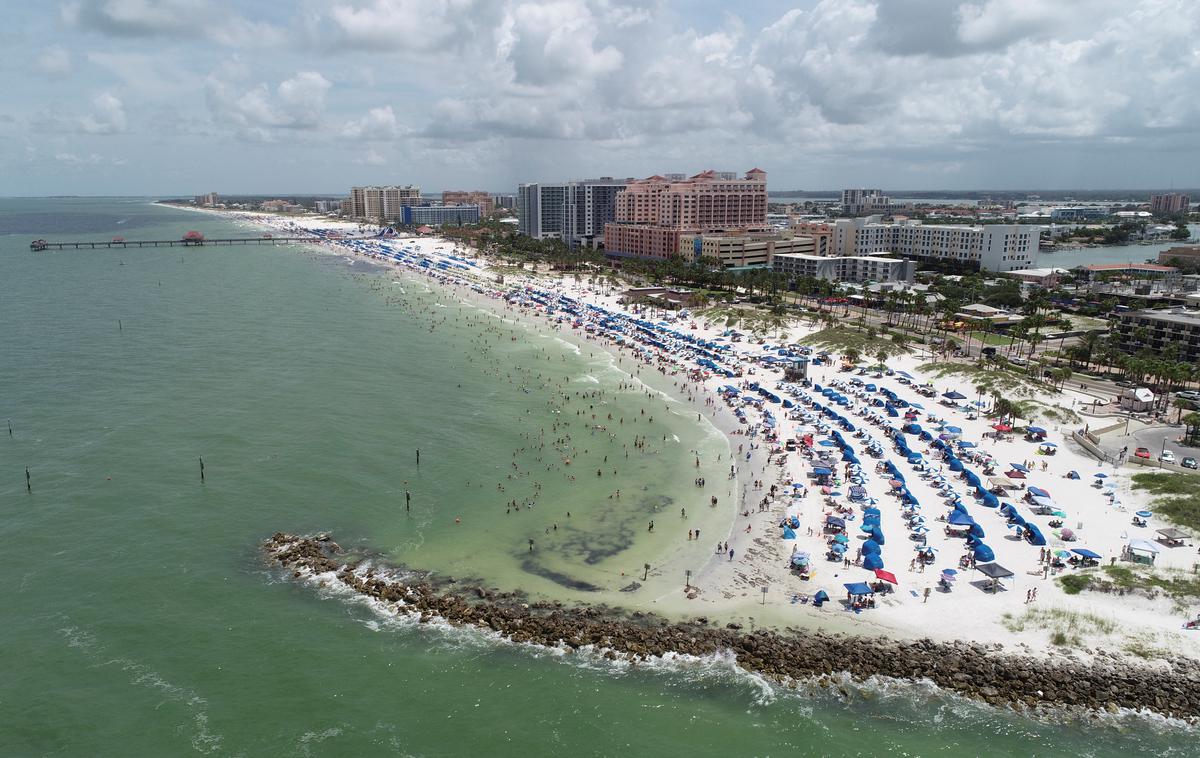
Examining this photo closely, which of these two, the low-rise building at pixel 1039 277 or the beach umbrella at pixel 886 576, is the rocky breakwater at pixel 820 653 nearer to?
the beach umbrella at pixel 886 576

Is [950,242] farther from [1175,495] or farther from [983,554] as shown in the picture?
[983,554]

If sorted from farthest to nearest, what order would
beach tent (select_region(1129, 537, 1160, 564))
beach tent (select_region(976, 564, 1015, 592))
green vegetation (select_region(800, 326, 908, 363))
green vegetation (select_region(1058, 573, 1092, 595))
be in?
green vegetation (select_region(800, 326, 908, 363)) < beach tent (select_region(1129, 537, 1160, 564)) < beach tent (select_region(976, 564, 1015, 592)) < green vegetation (select_region(1058, 573, 1092, 595))

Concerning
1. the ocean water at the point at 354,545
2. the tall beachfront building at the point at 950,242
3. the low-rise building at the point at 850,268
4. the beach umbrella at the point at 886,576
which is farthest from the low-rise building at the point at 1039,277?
the beach umbrella at the point at 886,576

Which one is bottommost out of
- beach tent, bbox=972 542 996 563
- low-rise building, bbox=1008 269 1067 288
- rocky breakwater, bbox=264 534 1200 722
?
rocky breakwater, bbox=264 534 1200 722

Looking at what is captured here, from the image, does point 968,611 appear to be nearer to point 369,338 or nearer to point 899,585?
point 899,585

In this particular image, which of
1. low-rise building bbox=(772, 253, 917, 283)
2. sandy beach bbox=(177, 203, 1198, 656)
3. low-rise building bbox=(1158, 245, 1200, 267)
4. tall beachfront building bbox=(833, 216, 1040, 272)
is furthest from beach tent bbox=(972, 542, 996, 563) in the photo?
low-rise building bbox=(1158, 245, 1200, 267)

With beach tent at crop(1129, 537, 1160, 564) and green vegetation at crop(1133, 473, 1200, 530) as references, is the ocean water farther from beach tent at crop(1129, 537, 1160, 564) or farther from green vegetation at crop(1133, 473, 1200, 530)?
green vegetation at crop(1133, 473, 1200, 530)

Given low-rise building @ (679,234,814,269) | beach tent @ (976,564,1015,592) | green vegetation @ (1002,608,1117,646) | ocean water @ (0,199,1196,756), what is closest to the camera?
ocean water @ (0,199,1196,756)

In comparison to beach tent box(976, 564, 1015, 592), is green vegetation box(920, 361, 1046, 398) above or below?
above
